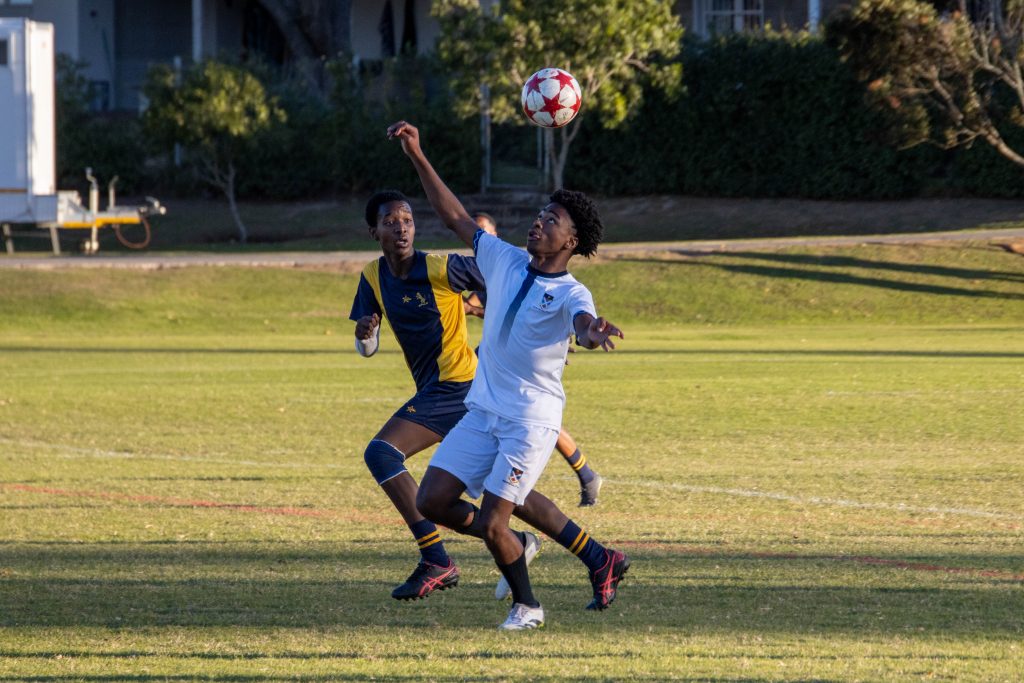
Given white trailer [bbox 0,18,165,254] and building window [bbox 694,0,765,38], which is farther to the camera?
building window [bbox 694,0,765,38]

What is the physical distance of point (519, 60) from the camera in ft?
113

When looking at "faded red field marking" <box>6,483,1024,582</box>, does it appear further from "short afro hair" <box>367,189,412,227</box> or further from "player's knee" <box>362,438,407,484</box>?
"short afro hair" <box>367,189,412,227</box>

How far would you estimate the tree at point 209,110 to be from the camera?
3803 cm

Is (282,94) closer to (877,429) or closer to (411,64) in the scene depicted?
(411,64)

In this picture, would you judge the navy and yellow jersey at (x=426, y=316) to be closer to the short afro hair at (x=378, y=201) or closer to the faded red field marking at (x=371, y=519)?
the short afro hair at (x=378, y=201)

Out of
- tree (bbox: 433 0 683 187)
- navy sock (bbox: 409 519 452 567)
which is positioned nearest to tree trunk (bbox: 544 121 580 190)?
tree (bbox: 433 0 683 187)

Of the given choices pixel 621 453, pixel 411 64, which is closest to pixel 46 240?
pixel 411 64

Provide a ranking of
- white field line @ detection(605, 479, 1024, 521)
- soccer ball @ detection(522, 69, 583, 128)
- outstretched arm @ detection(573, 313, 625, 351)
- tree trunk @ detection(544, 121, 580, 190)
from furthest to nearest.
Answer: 1. tree trunk @ detection(544, 121, 580, 190)
2. soccer ball @ detection(522, 69, 583, 128)
3. white field line @ detection(605, 479, 1024, 521)
4. outstretched arm @ detection(573, 313, 625, 351)

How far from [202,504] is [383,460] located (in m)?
3.03

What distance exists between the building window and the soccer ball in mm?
35358

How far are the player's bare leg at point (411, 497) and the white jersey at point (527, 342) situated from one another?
3.11 ft

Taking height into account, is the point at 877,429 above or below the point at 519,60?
A: below

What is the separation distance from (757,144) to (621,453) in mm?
26614

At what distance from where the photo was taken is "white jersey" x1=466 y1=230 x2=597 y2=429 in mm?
6562
